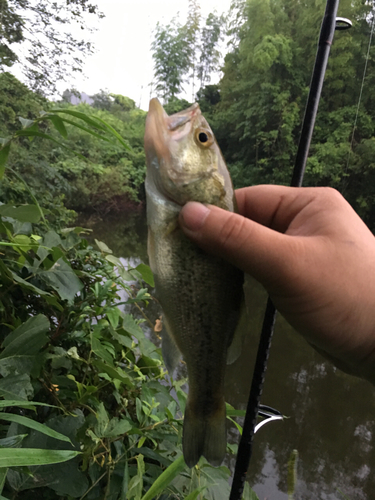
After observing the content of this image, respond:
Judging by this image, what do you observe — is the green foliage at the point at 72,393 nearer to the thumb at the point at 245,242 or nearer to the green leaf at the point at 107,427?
the green leaf at the point at 107,427

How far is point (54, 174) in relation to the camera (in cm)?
732

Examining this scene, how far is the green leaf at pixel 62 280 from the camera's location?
1.10m

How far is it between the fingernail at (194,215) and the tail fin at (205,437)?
0.55 meters

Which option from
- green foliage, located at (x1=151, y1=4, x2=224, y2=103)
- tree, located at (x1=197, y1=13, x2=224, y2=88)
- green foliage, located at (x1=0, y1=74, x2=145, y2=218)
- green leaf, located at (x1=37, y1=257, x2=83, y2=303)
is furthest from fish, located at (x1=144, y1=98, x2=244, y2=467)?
tree, located at (x1=197, y1=13, x2=224, y2=88)

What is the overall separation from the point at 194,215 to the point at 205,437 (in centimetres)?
66

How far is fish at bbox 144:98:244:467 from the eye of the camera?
96 cm

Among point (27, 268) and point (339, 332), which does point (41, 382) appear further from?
point (339, 332)

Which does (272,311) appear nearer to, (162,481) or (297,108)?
(162,481)

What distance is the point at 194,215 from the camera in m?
0.91

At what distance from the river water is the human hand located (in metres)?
1.64

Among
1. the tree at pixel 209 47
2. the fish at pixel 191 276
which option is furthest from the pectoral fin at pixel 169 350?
the tree at pixel 209 47

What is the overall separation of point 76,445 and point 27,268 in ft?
2.04

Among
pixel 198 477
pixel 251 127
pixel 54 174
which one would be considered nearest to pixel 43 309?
pixel 198 477

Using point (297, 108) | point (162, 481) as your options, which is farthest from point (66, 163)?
point (162, 481)
